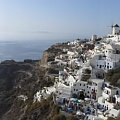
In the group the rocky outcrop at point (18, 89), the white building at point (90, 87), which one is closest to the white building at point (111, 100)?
the white building at point (90, 87)

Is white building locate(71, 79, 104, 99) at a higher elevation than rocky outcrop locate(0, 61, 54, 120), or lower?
higher

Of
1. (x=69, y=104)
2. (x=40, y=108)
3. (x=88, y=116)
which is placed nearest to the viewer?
(x=88, y=116)

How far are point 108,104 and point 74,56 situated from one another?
690 inches

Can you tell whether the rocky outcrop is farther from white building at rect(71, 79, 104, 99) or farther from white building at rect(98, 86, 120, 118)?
white building at rect(98, 86, 120, 118)

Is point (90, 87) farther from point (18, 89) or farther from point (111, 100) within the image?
point (18, 89)

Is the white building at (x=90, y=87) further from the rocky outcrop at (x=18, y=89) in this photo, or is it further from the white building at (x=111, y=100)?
the rocky outcrop at (x=18, y=89)

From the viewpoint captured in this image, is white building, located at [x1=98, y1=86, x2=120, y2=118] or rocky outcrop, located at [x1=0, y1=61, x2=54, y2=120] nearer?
white building, located at [x1=98, y1=86, x2=120, y2=118]

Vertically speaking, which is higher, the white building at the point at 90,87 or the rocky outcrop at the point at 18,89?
the white building at the point at 90,87

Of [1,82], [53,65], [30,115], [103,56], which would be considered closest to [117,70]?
[103,56]

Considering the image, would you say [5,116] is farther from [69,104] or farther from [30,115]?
[69,104]

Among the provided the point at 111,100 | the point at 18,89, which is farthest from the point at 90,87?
the point at 18,89

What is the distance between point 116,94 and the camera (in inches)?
1324

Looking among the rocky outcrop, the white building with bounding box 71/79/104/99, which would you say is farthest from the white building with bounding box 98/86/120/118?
the rocky outcrop

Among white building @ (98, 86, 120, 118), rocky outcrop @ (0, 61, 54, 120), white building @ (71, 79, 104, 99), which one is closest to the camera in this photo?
white building @ (98, 86, 120, 118)
